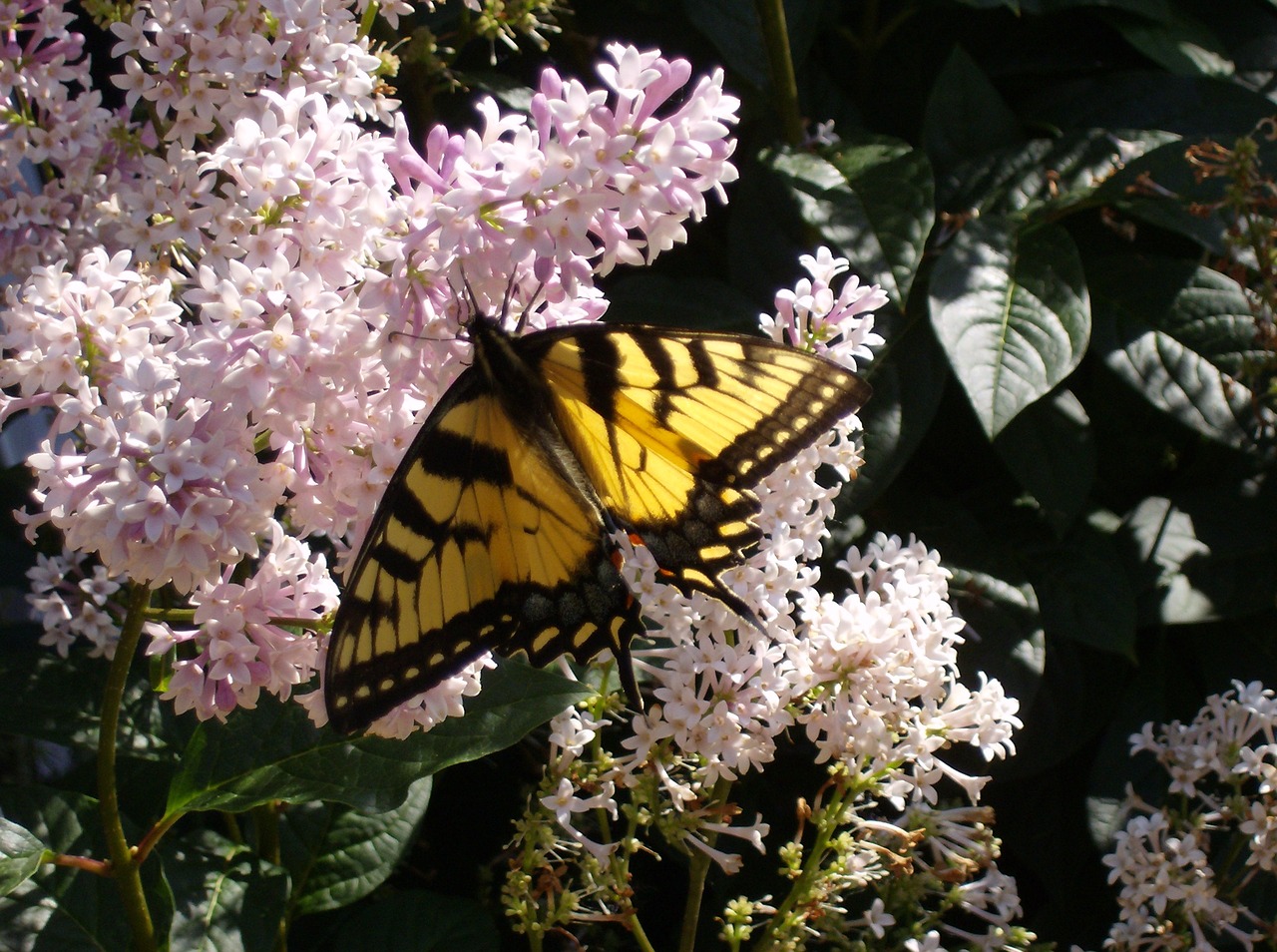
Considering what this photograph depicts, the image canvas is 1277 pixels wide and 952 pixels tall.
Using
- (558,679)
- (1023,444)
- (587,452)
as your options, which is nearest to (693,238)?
(1023,444)

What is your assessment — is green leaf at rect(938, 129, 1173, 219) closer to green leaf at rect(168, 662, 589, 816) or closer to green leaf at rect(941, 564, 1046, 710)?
green leaf at rect(941, 564, 1046, 710)

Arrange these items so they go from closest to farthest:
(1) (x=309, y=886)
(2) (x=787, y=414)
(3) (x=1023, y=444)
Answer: (2) (x=787, y=414)
(1) (x=309, y=886)
(3) (x=1023, y=444)

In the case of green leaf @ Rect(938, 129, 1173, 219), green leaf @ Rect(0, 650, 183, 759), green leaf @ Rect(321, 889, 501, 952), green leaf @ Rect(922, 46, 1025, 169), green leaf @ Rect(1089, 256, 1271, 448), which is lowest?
green leaf @ Rect(321, 889, 501, 952)

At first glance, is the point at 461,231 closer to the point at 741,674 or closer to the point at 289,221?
the point at 289,221

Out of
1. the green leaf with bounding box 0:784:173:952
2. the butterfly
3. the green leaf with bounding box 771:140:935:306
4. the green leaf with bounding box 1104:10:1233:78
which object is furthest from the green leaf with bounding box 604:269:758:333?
the green leaf with bounding box 0:784:173:952

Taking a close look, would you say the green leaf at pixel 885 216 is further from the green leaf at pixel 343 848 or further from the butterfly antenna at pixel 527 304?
the green leaf at pixel 343 848
